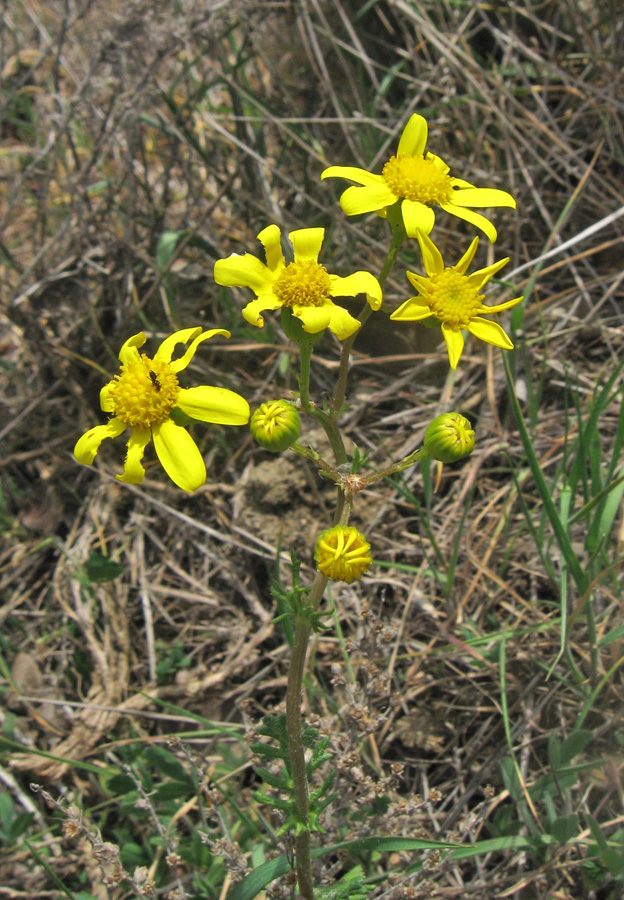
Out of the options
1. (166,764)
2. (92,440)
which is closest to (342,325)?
(92,440)

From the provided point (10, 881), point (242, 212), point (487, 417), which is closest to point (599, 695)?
point (487, 417)

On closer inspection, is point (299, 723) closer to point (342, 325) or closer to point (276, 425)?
point (276, 425)

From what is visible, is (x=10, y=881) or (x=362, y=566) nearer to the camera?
(x=362, y=566)

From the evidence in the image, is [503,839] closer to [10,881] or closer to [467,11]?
[10,881]

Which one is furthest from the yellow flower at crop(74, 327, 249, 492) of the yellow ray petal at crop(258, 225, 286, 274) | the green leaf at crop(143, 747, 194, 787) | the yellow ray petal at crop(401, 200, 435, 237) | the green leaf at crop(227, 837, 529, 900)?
the green leaf at crop(143, 747, 194, 787)

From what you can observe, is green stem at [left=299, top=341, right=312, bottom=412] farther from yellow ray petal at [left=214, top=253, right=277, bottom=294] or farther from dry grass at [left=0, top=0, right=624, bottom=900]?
dry grass at [left=0, top=0, right=624, bottom=900]

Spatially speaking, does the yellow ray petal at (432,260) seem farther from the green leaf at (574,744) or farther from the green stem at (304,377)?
the green leaf at (574,744)

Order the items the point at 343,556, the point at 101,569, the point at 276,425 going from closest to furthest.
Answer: the point at 343,556 → the point at 276,425 → the point at 101,569
